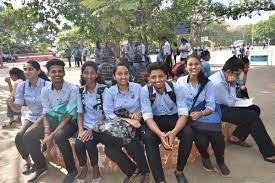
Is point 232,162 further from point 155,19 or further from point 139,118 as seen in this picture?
point 155,19

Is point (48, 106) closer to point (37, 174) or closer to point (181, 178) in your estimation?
point (37, 174)

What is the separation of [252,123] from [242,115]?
0.54 feet

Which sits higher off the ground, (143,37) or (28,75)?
(143,37)

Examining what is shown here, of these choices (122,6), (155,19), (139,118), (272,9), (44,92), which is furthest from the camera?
(155,19)

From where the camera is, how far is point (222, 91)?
180 inches

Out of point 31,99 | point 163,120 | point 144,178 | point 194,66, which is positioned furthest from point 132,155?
point 31,99

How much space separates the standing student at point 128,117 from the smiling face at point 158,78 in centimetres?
22

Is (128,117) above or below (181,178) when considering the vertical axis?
above

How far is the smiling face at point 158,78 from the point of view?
392 cm

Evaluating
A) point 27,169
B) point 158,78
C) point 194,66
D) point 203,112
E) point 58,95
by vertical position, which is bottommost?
point 27,169

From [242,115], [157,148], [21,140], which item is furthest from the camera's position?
[242,115]

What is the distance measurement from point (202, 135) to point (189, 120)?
0.23 meters

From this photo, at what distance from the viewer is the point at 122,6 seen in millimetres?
3629

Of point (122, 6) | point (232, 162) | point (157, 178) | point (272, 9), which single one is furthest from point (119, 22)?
point (272, 9)
